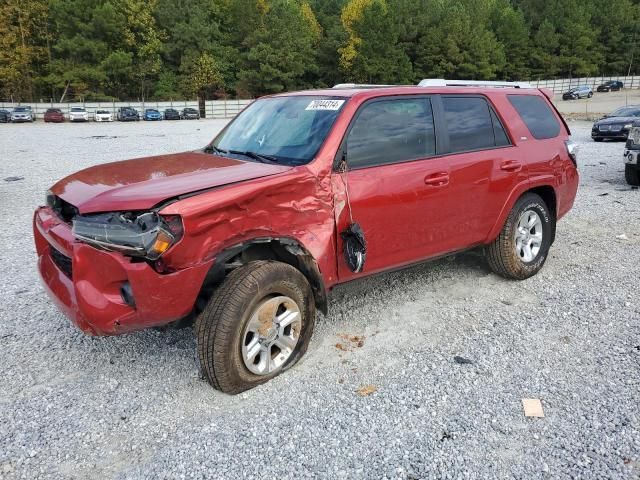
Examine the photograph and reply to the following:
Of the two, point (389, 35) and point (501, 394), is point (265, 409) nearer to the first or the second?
point (501, 394)

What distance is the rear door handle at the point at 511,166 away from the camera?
4.47m

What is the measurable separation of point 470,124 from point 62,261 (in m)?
3.38

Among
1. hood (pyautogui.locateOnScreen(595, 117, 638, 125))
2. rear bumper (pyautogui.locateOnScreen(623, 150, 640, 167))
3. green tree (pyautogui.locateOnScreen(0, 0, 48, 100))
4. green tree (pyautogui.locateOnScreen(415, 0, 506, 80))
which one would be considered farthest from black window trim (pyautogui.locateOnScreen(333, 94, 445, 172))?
green tree (pyautogui.locateOnScreen(415, 0, 506, 80))

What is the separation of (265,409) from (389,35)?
236 feet

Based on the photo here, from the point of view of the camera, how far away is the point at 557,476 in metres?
2.46

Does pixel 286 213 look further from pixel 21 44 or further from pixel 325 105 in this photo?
pixel 21 44

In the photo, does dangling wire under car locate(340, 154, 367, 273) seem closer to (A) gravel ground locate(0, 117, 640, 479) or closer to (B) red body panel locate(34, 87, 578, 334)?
(B) red body panel locate(34, 87, 578, 334)

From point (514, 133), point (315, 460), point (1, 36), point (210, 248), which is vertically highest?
point (1, 36)

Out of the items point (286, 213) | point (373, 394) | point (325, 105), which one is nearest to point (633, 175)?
point (325, 105)

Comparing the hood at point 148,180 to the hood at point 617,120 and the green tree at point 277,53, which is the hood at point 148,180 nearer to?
the hood at point 617,120

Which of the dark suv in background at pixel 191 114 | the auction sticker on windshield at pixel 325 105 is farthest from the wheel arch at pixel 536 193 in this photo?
the dark suv in background at pixel 191 114

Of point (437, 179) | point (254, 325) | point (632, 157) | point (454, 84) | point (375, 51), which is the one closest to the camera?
point (254, 325)

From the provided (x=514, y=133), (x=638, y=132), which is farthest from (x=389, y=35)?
(x=514, y=133)

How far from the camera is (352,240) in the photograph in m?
3.47
